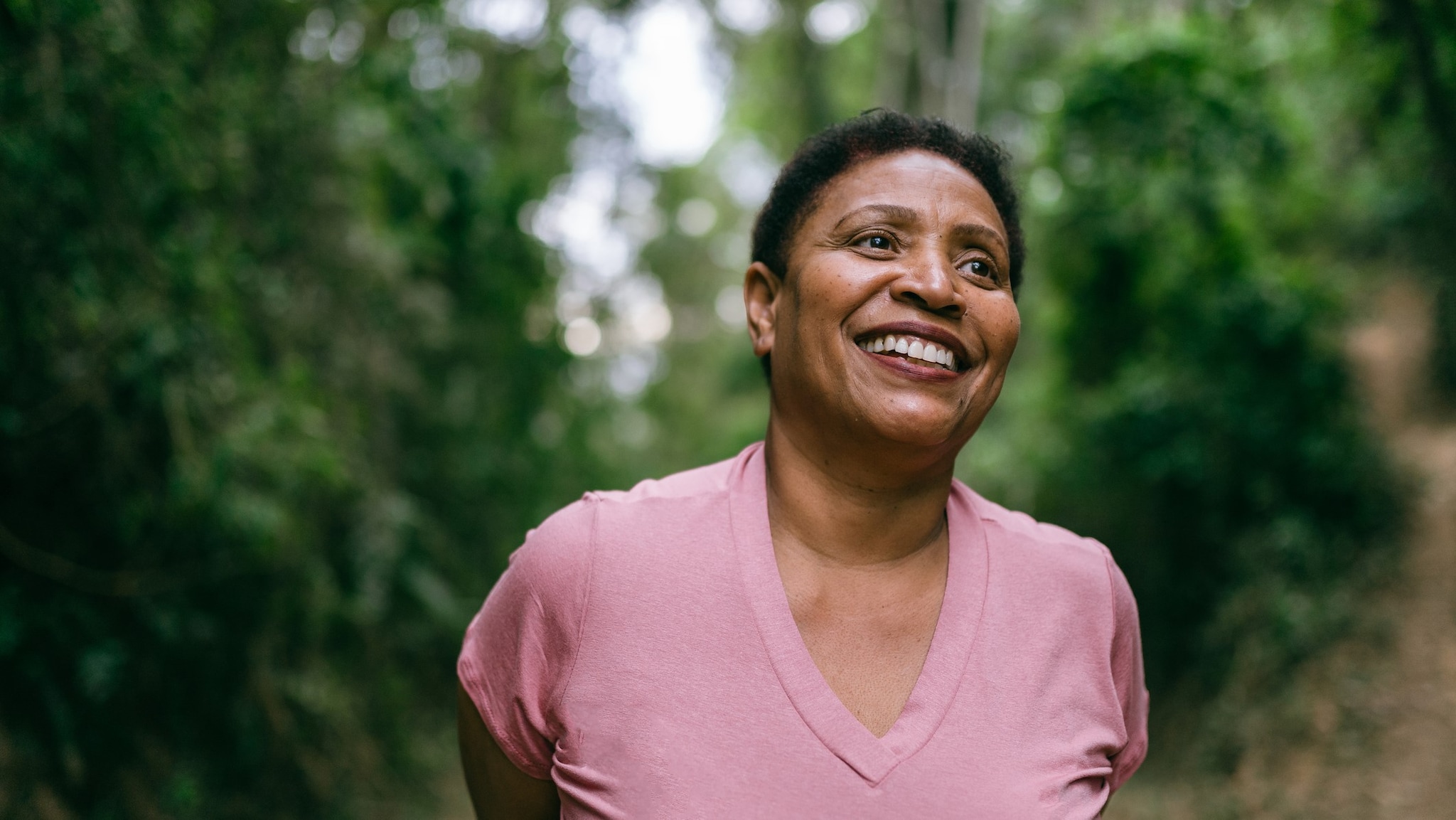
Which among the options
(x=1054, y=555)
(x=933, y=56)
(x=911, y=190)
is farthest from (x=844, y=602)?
(x=933, y=56)

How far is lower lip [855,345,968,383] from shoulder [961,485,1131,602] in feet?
1.01

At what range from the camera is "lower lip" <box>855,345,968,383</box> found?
161cm

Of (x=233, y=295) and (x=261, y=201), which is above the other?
(x=261, y=201)

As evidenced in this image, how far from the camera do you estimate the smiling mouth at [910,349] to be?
162cm

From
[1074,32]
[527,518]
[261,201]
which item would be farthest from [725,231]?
[261,201]

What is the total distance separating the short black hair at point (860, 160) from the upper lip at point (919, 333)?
254 mm

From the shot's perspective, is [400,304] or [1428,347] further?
[1428,347]

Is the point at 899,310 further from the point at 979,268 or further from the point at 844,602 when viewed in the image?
the point at 844,602

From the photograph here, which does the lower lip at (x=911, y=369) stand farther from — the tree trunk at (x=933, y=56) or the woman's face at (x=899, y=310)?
the tree trunk at (x=933, y=56)

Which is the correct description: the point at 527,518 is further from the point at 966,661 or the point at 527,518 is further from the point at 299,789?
the point at 966,661

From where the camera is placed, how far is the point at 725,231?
19.6 metres

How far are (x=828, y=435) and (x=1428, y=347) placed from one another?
9.09 m

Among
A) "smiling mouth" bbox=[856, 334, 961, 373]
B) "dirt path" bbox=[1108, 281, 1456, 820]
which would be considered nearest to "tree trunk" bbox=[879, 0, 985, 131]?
"dirt path" bbox=[1108, 281, 1456, 820]

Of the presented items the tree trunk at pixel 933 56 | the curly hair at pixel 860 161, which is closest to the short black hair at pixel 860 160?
the curly hair at pixel 860 161
